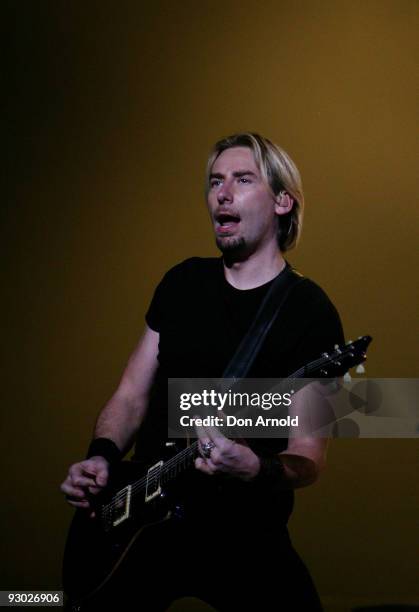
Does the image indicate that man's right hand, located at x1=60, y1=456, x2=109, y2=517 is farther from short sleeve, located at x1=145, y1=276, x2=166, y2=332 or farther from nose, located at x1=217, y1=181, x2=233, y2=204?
nose, located at x1=217, y1=181, x2=233, y2=204

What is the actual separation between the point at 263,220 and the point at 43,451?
5.32 feet

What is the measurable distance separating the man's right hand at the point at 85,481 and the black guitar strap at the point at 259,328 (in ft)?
1.32

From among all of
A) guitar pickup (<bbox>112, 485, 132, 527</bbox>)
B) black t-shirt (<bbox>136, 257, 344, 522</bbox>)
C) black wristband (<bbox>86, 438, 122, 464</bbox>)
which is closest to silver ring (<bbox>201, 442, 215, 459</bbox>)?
black t-shirt (<bbox>136, 257, 344, 522</bbox>)

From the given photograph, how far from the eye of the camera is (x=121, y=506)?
1857 mm

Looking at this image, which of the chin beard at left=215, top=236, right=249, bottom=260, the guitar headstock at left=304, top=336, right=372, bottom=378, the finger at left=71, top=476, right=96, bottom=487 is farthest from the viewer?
the chin beard at left=215, top=236, right=249, bottom=260

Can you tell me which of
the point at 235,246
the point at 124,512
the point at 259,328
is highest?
the point at 235,246

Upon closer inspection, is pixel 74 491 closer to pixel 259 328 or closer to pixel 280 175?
pixel 259 328

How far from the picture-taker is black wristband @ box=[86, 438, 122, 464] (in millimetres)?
1964

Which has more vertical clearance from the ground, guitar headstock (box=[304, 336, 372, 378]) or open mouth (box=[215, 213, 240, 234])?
open mouth (box=[215, 213, 240, 234])

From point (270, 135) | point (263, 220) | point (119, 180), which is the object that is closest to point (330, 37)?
point (270, 135)

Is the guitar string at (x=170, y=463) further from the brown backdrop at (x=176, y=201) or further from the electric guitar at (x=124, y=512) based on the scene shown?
the brown backdrop at (x=176, y=201)

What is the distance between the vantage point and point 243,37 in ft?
9.95

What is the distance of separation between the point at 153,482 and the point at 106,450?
0.74 ft

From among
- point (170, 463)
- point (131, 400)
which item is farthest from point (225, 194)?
point (170, 463)
